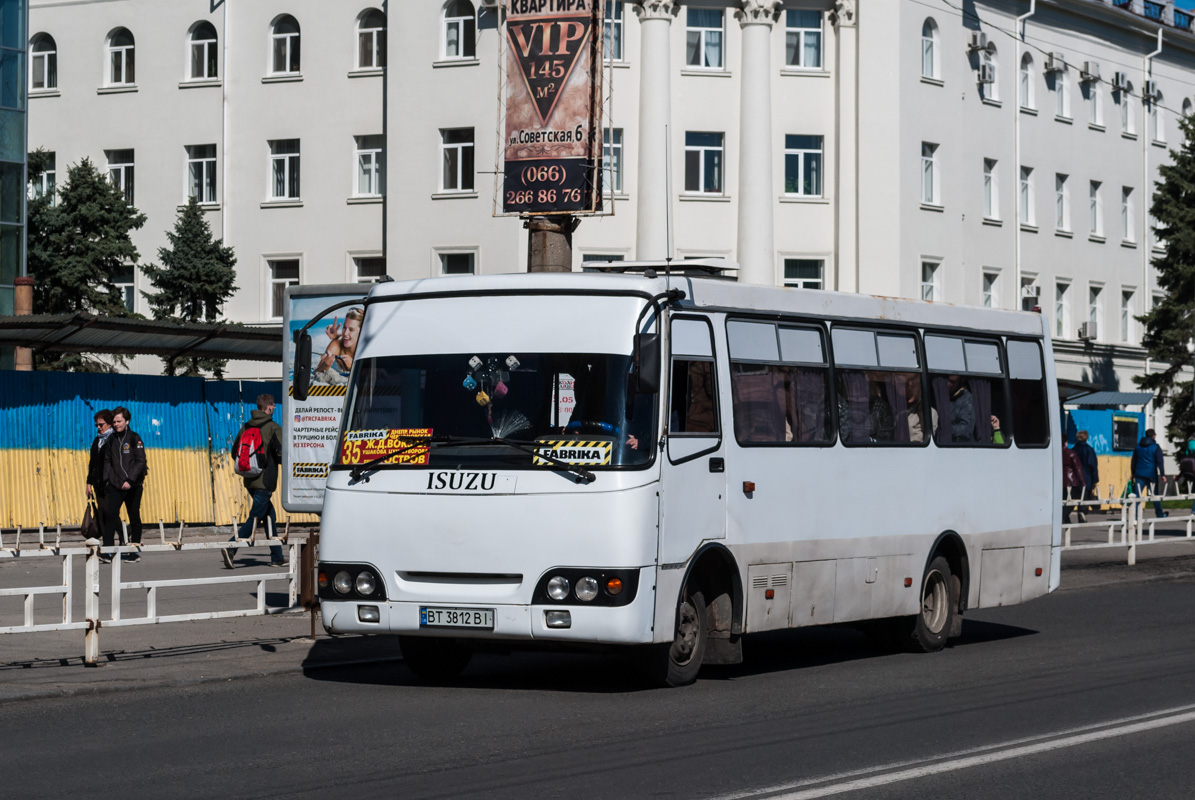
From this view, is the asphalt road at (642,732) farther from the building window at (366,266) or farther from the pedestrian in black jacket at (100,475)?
the building window at (366,266)

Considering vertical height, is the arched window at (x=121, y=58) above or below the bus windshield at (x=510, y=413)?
above

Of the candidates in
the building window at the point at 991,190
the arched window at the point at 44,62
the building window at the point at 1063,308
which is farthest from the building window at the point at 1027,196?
the arched window at the point at 44,62

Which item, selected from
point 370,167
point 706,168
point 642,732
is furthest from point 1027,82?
point 642,732

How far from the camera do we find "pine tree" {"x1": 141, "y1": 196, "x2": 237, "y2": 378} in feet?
150

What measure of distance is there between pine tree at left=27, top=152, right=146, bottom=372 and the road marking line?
36.6 metres

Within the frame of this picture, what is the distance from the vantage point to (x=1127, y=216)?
201ft

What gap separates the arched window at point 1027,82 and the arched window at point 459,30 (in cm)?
1722

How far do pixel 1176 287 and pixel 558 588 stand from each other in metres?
48.6

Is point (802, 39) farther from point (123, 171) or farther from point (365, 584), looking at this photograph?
point (365, 584)

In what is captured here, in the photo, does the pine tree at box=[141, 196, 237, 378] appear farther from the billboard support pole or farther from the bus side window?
the bus side window

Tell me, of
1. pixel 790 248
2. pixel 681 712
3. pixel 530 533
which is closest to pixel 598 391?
pixel 530 533

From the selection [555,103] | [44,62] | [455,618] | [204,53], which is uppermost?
[44,62]

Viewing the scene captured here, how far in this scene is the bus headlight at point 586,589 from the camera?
→ 11117 mm

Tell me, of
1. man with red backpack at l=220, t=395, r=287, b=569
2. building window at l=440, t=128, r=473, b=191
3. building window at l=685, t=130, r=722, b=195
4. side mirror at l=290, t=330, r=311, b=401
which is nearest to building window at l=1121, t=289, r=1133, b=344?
building window at l=685, t=130, r=722, b=195
